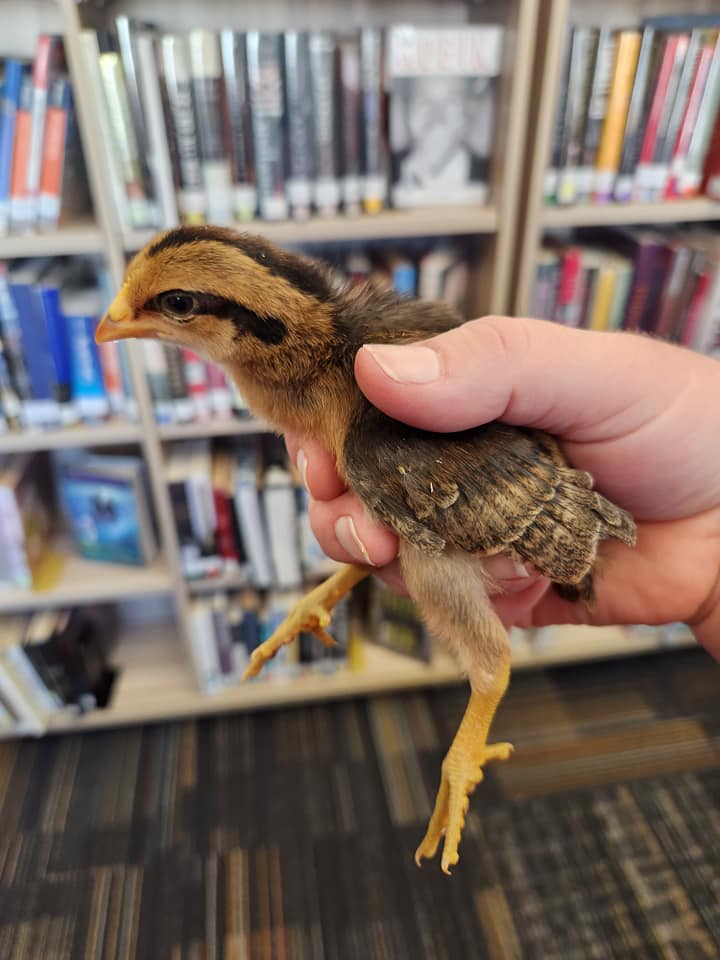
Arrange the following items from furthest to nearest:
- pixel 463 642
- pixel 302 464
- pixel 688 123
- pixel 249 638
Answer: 1. pixel 249 638
2. pixel 688 123
3. pixel 302 464
4. pixel 463 642

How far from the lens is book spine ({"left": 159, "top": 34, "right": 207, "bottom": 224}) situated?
1.33m

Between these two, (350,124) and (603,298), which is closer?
(350,124)

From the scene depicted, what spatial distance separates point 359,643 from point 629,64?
161 cm

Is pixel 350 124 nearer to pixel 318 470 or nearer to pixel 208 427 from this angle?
pixel 208 427

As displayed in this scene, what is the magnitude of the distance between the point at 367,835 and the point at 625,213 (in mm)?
1610

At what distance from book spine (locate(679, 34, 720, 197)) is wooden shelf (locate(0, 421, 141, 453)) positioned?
1390mm

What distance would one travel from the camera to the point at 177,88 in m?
1.35

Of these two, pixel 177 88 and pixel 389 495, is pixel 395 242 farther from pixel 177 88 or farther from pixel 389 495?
pixel 389 495

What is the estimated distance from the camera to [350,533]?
93cm

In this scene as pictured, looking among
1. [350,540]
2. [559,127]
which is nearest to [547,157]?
[559,127]

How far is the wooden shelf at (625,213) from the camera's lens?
156 cm

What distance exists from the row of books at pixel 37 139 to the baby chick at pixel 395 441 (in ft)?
2.47

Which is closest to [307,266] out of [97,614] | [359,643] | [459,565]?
[459,565]

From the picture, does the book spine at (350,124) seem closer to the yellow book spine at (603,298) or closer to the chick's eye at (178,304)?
the yellow book spine at (603,298)
